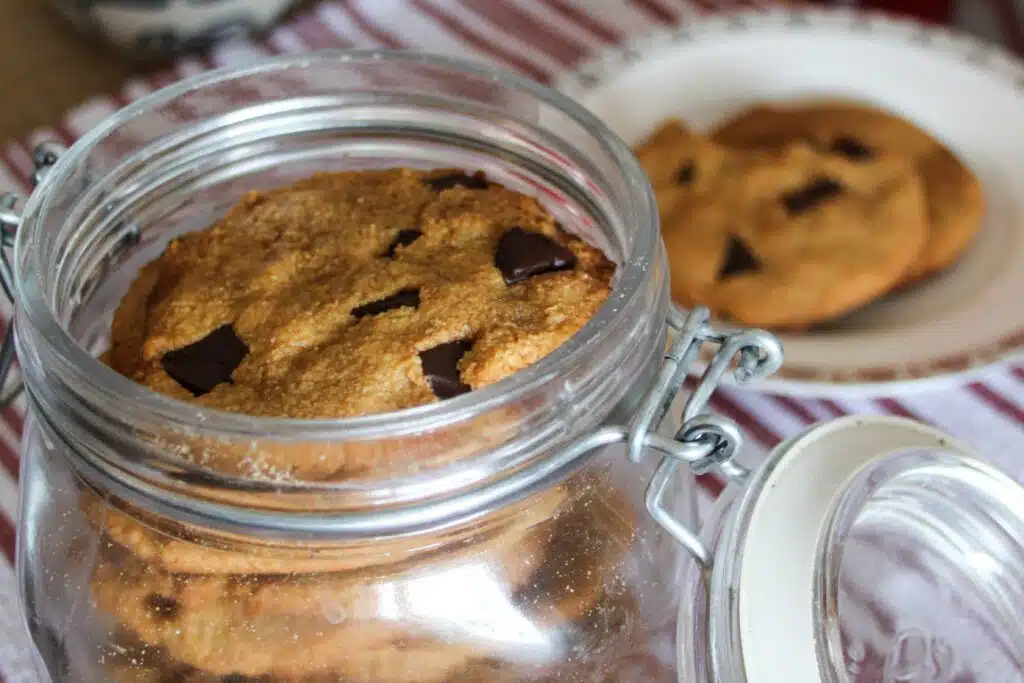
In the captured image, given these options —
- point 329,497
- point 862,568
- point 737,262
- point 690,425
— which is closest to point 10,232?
point 329,497

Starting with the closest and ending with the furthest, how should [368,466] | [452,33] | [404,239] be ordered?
[368,466], [404,239], [452,33]

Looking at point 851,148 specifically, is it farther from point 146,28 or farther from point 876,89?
point 146,28

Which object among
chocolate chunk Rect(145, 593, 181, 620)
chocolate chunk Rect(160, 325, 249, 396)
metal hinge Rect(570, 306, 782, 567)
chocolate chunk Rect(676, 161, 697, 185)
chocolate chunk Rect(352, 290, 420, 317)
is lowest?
chocolate chunk Rect(145, 593, 181, 620)

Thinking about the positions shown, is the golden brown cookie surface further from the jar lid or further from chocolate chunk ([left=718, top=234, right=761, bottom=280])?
chocolate chunk ([left=718, top=234, right=761, bottom=280])

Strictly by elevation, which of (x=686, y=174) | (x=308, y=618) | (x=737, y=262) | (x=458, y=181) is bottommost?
(x=308, y=618)

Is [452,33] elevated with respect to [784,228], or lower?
elevated

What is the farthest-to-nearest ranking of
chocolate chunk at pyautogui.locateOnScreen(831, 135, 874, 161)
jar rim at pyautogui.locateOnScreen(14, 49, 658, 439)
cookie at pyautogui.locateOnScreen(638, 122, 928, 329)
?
chocolate chunk at pyautogui.locateOnScreen(831, 135, 874, 161)
cookie at pyautogui.locateOnScreen(638, 122, 928, 329)
jar rim at pyautogui.locateOnScreen(14, 49, 658, 439)

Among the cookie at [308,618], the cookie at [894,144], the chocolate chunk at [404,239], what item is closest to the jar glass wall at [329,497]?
the cookie at [308,618]

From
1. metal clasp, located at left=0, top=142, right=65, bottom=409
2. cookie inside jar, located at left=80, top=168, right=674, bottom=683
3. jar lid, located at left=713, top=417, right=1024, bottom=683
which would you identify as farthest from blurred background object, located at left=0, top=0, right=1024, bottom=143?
jar lid, located at left=713, top=417, right=1024, bottom=683
